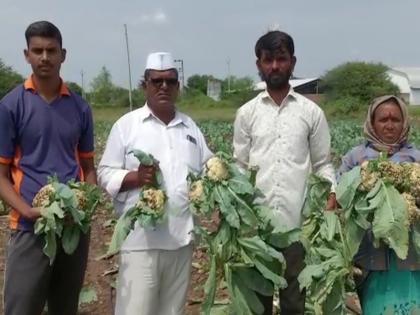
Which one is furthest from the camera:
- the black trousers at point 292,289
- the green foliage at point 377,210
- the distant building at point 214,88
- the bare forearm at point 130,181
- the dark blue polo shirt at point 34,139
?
the distant building at point 214,88

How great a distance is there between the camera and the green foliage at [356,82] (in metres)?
45.4

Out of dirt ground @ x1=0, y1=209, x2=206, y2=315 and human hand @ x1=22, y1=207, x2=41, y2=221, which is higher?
human hand @ x1=22, y1=207, x2=41, y2=221

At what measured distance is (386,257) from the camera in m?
3.38

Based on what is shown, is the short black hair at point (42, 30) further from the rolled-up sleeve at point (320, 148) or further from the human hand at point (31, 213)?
the rolled-up sleeve at point (320, 148)

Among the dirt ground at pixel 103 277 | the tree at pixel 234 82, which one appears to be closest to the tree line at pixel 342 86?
the tree at pixel 234 82

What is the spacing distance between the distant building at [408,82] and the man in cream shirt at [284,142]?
6877 cm

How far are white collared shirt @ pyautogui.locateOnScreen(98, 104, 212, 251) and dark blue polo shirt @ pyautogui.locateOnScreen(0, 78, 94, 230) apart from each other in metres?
0.22

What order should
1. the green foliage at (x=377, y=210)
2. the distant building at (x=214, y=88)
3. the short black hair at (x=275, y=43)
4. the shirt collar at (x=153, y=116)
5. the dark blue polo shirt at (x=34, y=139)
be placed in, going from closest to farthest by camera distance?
the green foliage at (x=377, y=210) < the dark blue polo shirt at (x=34, y=139) < the shirt collar at (x=153, y=116) < the short black hair at (x=275, y=43) < the distant building at (x=214, y=88)

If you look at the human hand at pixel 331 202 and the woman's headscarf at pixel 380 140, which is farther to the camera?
the human hand at pixel 331 202

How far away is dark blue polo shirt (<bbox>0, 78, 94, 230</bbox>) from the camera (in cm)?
327

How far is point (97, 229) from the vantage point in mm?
7867

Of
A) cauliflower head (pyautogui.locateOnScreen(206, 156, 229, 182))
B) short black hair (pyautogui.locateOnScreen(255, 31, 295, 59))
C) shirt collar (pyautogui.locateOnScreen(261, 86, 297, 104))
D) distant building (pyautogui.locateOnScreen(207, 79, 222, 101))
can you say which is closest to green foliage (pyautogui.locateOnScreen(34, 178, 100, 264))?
cauliflower head (pyautogui.locateOnScreen(206, 156, 229, 182))

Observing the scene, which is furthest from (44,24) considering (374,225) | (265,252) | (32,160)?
(374,225)

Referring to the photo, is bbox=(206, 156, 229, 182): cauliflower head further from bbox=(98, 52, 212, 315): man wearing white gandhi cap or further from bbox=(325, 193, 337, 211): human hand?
bbox=(325, 193, 337, 211): human hand
